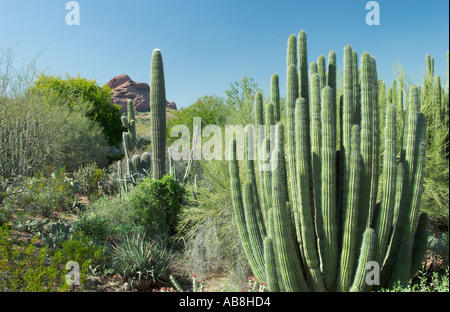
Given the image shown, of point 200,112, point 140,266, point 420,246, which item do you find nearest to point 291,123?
point 420,246

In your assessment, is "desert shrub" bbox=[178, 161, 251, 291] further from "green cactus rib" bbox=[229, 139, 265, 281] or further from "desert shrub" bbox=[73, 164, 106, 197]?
"desert shrub" bbox=[73, 164, 106, 197]

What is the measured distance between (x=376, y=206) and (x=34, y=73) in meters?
8.60

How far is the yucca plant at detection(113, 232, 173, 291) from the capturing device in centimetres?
483

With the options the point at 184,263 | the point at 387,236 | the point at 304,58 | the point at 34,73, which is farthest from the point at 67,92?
the point at 387,236

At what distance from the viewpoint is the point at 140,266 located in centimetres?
490

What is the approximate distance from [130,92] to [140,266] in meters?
54.1

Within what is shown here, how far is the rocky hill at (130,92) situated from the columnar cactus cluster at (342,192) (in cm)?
5033

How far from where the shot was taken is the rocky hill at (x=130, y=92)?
2088 inches

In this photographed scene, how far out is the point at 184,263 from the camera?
5.73m

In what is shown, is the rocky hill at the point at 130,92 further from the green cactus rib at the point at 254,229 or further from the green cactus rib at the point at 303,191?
the green cactus rib at the point at 303,191

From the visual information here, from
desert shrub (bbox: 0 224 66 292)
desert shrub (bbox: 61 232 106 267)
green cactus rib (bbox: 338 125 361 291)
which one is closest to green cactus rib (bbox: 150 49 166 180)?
desert shrub (bbox: 61 232 106 267)

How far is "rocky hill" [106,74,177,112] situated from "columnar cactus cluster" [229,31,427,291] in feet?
165

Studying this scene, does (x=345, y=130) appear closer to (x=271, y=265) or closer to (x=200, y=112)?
(x=271, y=265)
